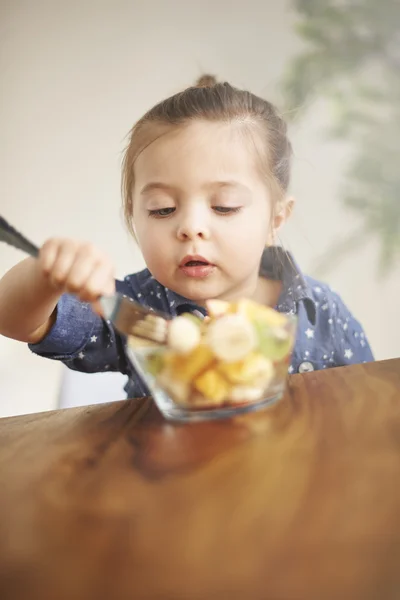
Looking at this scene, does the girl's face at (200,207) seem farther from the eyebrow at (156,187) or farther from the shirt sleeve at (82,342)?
the shirt sleeve at (82,342)

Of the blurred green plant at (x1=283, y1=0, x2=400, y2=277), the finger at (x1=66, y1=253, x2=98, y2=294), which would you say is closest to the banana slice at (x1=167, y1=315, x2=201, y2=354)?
the finger at (x1=66, y1=253, x2=98, y2=294)

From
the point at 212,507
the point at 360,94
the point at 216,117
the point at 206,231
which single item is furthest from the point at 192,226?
the point at 360,94

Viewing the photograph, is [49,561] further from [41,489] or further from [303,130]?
[303,130]

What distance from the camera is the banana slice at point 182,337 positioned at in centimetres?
42

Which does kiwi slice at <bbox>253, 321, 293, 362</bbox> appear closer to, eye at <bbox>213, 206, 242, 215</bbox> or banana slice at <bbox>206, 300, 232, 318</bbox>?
banana slice at <bbox>206, 300, 232, 318</bbox>

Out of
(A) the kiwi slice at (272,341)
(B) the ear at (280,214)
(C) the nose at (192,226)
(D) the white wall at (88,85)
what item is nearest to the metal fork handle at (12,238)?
(A) the kiwi slice at (272,341)

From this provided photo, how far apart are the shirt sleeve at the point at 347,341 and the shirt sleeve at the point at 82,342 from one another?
1.13 ft

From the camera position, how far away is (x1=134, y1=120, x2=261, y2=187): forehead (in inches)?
32.2

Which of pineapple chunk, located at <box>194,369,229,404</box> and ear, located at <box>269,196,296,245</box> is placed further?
ear, located at <box>269,196,296,245</box>

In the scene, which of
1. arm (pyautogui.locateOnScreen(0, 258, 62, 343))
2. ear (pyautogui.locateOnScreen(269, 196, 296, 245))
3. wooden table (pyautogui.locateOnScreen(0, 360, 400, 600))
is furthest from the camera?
→ ear (pyautogui.locateOnScreen(269, 196, 296, 245))

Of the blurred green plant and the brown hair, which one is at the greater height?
the blurred green plant

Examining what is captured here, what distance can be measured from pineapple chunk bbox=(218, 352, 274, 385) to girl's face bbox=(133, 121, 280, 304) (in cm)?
38

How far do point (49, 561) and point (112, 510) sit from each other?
48mm

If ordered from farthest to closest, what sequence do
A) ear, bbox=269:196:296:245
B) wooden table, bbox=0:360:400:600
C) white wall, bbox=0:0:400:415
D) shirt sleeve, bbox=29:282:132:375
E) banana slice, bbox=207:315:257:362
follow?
white wall, bbox=0:0:400:415
ear, bbox=269:196:296:245
shirt sleeve, bbox=29:282:132:375
banana slice, bbox=207:315:257:362
wooden table, bbox=0:360:400:600
